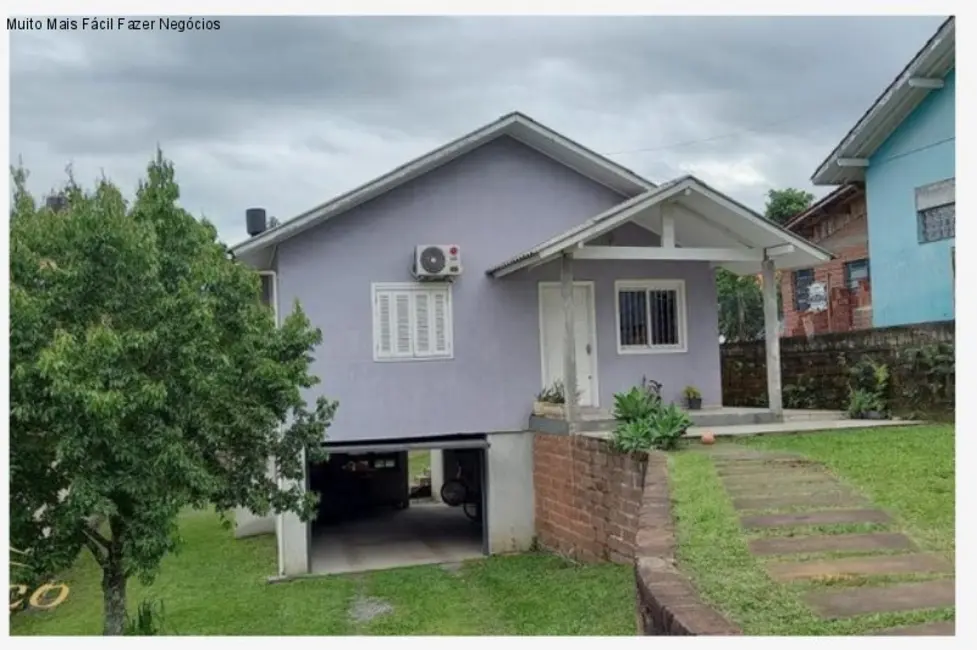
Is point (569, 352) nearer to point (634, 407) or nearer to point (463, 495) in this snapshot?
point (634, 407)

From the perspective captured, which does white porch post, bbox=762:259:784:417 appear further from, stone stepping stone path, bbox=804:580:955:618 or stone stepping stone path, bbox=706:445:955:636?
stone stepping stone path, bbox=804:580:955:618

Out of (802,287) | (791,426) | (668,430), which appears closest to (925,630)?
(668,430)

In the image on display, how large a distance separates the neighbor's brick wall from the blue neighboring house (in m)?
5.37

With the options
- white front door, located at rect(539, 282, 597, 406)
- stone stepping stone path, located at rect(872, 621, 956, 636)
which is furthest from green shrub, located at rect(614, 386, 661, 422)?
stone stepping stone path, located at rect(872, 621, 956, 636)

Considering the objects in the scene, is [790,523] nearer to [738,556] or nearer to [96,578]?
[738,556]

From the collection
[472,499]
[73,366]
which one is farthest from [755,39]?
[472,499]

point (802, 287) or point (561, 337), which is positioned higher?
point (802, 287)

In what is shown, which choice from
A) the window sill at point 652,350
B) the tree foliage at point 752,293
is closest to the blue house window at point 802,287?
the tree foliage at point 752,293

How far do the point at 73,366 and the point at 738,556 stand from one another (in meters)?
4.16

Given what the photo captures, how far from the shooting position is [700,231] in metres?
11.4

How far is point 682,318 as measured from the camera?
11.9 meters

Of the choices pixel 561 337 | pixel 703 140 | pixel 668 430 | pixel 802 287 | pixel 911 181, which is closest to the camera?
pixel 668 430

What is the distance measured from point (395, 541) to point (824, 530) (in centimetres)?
829

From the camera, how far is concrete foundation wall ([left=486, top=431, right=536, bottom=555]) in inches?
444
